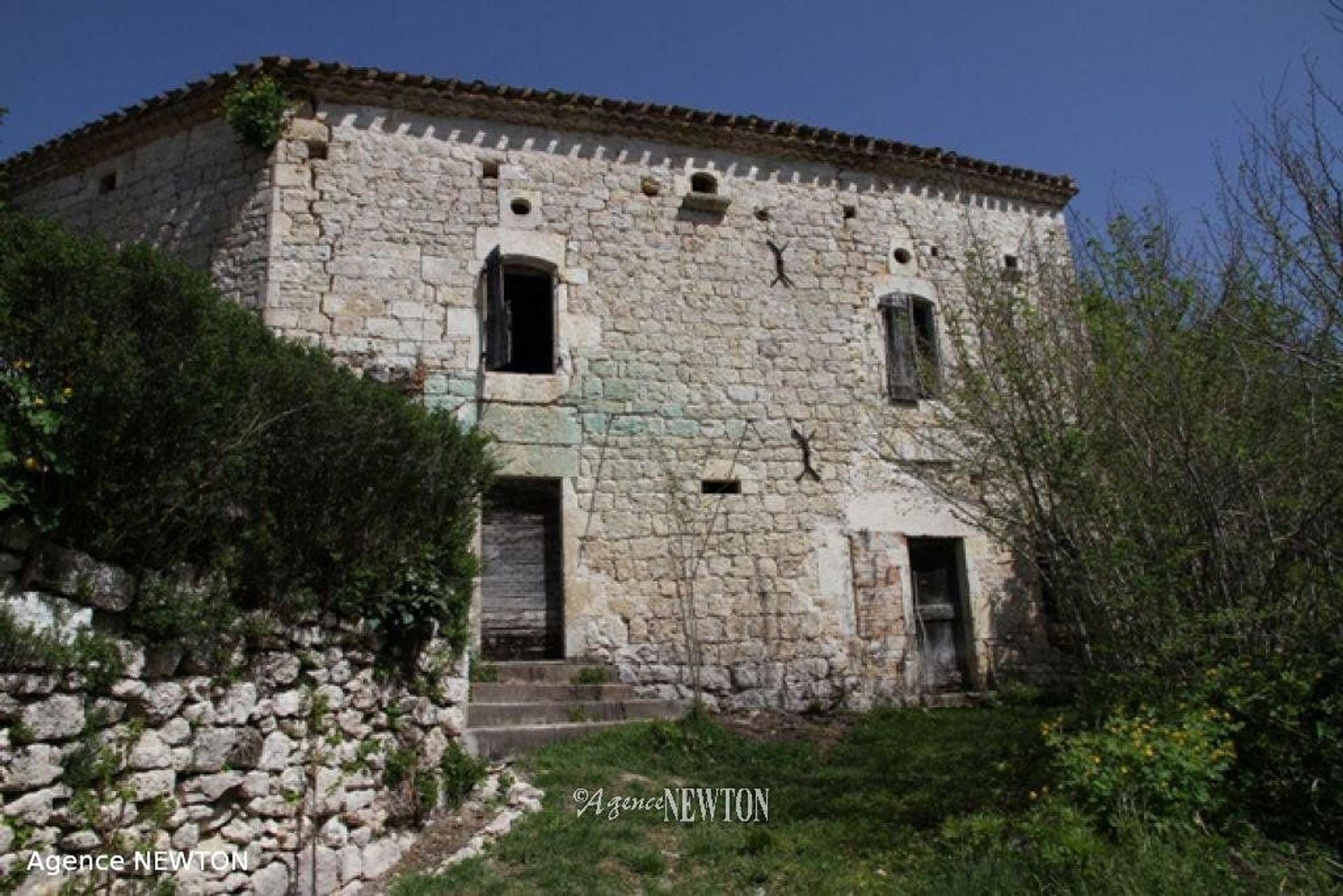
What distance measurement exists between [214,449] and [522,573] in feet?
15.0

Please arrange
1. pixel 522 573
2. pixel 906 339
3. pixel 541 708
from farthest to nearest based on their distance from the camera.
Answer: pixel 906 339
pixel 522 573
pixel 541 708

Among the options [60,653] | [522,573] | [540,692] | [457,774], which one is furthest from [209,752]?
[522,573]

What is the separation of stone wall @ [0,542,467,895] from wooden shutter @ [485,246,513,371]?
3.49m

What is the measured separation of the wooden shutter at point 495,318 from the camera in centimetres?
844

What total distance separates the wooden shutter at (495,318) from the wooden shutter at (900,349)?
4197 millimetres

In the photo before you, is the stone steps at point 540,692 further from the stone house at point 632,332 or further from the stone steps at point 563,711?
the stone house at point 632,332

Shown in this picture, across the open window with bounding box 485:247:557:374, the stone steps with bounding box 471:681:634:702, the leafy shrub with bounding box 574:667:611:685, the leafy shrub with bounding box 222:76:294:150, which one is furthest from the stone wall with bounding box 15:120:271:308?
the leafy shrub with bounding box 574:667:611:685

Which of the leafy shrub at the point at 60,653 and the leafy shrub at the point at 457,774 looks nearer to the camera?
the leafy shrub at the point at 60,653

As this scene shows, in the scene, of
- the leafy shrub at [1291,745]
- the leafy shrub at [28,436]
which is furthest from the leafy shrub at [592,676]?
the leafy shrub at [28,436]

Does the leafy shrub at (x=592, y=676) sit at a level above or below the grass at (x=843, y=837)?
above

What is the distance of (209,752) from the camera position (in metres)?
4.20

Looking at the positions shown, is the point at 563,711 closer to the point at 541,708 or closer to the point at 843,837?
the point at 541,708

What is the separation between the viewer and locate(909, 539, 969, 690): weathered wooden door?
9641 mm

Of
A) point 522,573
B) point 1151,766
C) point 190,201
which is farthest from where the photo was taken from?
point 190,201
